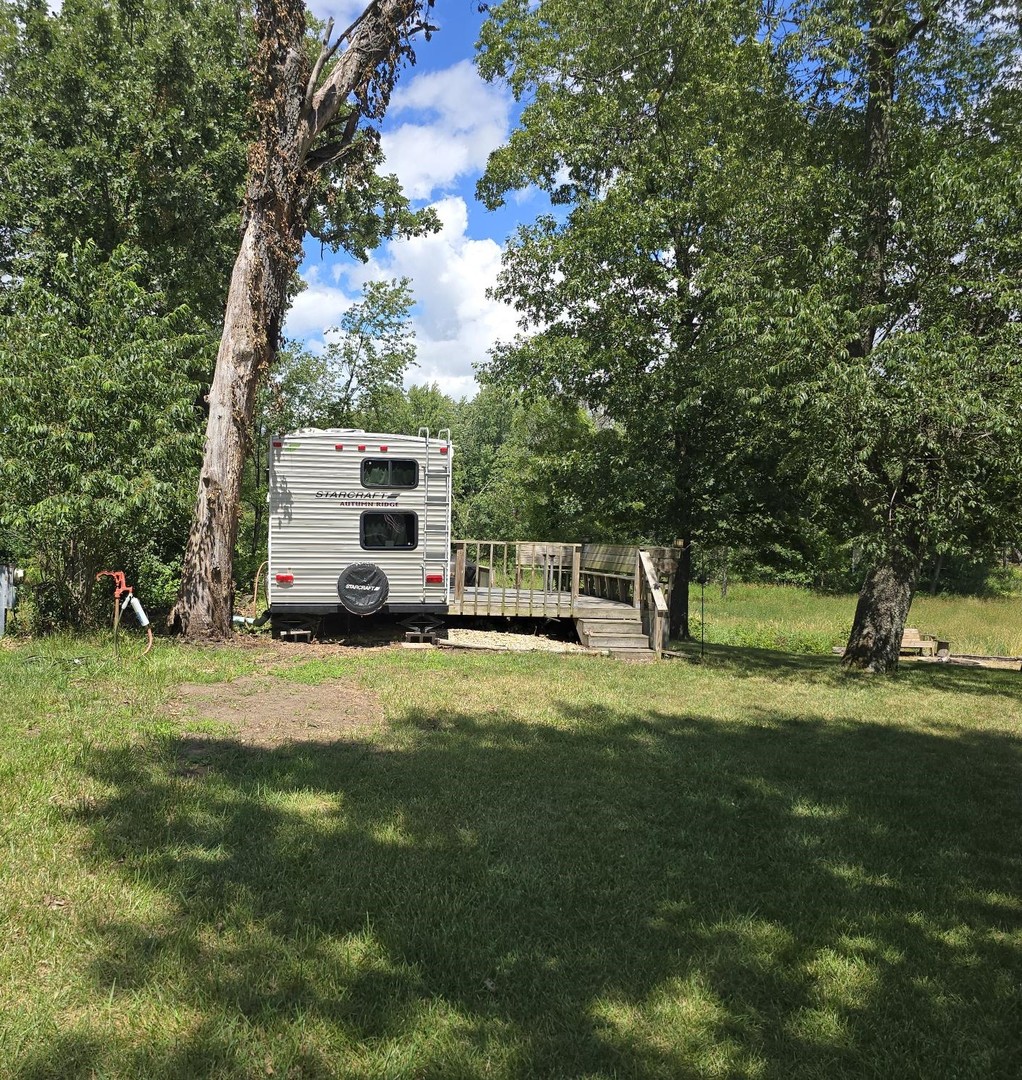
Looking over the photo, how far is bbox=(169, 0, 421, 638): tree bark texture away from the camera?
35.1 feet

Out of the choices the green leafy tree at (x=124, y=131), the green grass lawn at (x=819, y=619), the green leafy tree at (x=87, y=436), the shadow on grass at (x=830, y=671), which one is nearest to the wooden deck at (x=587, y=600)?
the shadow on grass at (x=830, y=671)

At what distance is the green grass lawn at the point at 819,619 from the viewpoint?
19.7 metres

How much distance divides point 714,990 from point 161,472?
9.05 meters

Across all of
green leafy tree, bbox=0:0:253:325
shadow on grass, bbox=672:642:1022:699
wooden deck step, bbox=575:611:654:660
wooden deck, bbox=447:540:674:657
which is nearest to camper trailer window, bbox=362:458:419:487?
wooden deck, bbox=447:540:674:657

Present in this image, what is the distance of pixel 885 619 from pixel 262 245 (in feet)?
35.2

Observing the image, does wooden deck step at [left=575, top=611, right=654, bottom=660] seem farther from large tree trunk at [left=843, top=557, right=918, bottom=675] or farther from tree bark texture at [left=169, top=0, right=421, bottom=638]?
tree bark texture at [left=169, top=0, right=421, bottom=638]

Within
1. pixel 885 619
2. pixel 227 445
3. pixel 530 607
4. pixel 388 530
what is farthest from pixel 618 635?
pixel 227 445

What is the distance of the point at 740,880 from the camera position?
3.93 meters

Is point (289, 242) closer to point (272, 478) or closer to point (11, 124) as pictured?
point (272, 478)

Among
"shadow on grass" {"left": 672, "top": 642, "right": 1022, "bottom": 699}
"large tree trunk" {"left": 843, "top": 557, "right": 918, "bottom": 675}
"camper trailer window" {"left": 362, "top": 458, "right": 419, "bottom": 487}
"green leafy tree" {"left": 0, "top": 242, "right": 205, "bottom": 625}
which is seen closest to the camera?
"green leafy tree" {"left": 0, "top": 242, "right": 205, "bottom": 625}

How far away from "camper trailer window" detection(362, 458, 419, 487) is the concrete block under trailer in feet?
0.05

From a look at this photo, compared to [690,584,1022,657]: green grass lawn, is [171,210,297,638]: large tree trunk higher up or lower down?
higher up

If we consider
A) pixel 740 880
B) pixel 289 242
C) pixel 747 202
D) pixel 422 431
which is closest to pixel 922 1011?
pixel 740 880

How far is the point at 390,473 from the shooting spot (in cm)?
1156
